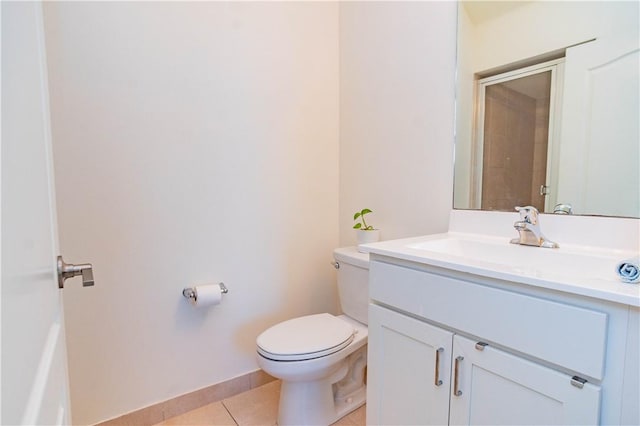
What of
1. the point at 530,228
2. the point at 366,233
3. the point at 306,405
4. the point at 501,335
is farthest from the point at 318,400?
the point at 530,228

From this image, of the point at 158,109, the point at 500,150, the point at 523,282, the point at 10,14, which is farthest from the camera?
the point at 158,109

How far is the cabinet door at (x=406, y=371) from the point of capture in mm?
993

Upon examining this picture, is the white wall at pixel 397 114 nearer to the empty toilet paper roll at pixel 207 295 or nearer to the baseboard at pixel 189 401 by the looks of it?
the empty toilet paper roll at pixel 207 295

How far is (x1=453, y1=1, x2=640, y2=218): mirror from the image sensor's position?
1.04m

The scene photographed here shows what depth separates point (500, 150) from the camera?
1350 mm

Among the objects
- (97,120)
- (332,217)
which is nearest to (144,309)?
(97,120)

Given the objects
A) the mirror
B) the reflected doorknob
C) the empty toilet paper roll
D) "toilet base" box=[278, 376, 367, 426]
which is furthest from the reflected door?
Answer: the reflected doorknob

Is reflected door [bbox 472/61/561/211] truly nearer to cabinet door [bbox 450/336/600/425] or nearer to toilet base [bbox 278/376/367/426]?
cabinet door [bbox 450/336/600/425]

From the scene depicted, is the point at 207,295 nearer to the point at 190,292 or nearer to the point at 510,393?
the point at 190,292

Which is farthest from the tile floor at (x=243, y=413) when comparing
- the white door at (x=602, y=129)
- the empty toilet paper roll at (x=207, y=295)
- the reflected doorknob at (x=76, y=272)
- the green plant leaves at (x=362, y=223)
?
the white door at (x=602, y=129)

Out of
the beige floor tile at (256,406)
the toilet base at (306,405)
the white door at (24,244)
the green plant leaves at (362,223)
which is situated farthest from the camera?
the green plant leaves at (362,223)

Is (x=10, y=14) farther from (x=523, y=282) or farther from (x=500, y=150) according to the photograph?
(x=500, y=150)

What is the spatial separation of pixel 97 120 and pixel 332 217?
1.25 meters

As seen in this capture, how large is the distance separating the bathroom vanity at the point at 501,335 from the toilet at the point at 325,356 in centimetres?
25
